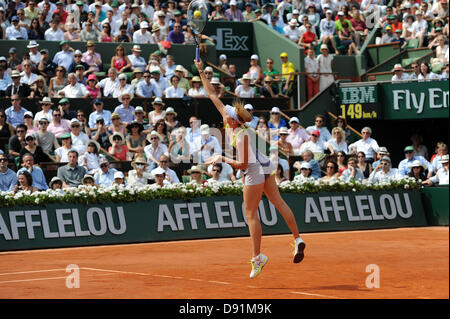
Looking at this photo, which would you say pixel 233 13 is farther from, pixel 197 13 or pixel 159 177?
→ pixel 197 13

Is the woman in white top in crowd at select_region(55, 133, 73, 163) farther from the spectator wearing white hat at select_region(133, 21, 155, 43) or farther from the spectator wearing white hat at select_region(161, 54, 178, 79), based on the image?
the spectator wearing white hat at select_region(133, 21, 155, 43)

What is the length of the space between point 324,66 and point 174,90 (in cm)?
553

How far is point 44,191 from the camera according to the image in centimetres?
1438

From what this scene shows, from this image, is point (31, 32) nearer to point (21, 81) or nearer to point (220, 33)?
point (21, 81)

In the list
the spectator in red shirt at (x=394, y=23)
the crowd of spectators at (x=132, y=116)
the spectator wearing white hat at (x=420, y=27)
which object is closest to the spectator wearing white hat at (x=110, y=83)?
the crowd of spectators at (x=132, y=116)

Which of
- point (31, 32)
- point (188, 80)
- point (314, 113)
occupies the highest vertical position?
point (31, 32)

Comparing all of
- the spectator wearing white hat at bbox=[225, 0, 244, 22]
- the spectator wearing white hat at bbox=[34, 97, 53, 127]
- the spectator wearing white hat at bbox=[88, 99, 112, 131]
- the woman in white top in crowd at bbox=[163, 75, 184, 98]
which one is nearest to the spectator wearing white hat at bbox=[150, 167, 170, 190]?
the spectator wearing white hat at bbox=[88, 99, 112, 131]

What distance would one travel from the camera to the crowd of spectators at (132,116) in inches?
643

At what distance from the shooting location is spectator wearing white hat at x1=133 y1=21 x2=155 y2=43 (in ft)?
70.6

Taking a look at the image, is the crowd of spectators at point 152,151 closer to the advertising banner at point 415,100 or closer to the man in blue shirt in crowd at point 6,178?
the man in blue shirt in crowd at point 6,178

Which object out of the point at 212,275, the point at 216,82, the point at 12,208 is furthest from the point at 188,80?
the point at 212,275

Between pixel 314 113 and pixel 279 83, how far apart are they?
50.4 inches

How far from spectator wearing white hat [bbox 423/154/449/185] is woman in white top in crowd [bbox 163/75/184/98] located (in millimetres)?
5999

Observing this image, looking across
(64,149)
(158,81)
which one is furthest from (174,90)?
(64,149)
